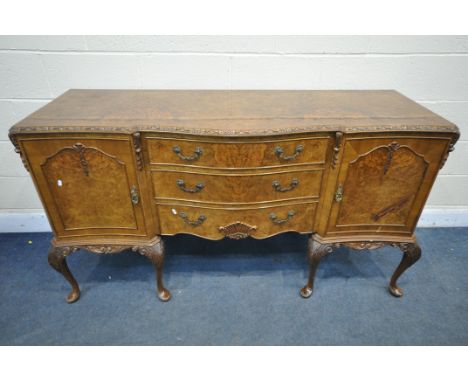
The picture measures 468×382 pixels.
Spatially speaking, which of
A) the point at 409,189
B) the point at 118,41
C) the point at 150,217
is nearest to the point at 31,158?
the point at 150,217

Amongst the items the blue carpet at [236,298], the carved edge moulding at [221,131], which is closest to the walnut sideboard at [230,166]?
the carved edge moulding at [221,131]

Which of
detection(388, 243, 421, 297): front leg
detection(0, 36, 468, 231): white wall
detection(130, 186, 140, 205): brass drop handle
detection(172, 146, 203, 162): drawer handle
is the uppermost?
detection(0, 36, 468, 231): white wall

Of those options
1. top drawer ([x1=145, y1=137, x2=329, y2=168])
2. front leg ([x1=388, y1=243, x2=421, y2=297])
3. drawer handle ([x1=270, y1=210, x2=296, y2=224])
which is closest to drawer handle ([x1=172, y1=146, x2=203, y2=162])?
top drawer ([x1=145, y1=137, x2=329, y2=168])

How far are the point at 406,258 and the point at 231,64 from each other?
1.44 meters

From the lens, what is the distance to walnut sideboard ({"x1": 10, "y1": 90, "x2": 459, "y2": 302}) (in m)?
1.16

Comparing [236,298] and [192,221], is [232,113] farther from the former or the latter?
[236,298]

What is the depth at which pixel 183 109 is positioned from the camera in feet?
4.38

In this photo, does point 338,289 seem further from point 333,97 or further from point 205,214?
point 333,97

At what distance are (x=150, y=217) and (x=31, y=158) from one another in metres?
0.54

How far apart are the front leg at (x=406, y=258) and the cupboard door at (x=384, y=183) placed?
0.31ft

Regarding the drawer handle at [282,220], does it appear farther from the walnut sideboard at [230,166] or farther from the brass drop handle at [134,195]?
the brass drop handle at [134,195]

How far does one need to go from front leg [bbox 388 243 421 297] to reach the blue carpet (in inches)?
1.9

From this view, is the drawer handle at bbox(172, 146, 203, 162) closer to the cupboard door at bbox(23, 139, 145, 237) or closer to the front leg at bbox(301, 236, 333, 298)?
the cupboard door at bbox(23, 139, 145, 237)

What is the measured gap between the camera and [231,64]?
1.63 metres
